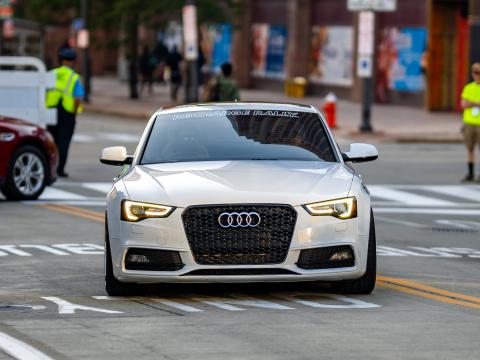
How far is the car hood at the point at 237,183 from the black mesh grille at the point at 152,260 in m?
0.36

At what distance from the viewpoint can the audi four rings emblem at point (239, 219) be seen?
36.3 ft

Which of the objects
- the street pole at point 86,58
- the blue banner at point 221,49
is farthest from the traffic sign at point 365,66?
the blue banner at point 221,49

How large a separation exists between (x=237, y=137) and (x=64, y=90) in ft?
39.2

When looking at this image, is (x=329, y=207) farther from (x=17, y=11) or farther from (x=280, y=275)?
(x=17, y=11)

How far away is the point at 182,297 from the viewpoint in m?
11.6

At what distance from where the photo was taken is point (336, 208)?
442 inches

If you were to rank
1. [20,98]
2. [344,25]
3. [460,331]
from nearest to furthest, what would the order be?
1. [460,331]
2. [20,98]
3. [344,25]

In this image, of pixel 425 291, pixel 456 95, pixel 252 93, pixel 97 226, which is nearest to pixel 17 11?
pixel 252 93

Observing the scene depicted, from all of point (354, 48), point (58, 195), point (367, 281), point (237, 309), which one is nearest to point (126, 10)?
point (354, 48)

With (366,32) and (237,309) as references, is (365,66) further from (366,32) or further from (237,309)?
(237,309)

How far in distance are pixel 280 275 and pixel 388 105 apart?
36.7m

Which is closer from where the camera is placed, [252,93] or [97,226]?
[97,226]

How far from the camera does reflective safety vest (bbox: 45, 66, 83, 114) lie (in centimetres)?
2417

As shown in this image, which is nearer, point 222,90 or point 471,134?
point 471,134
